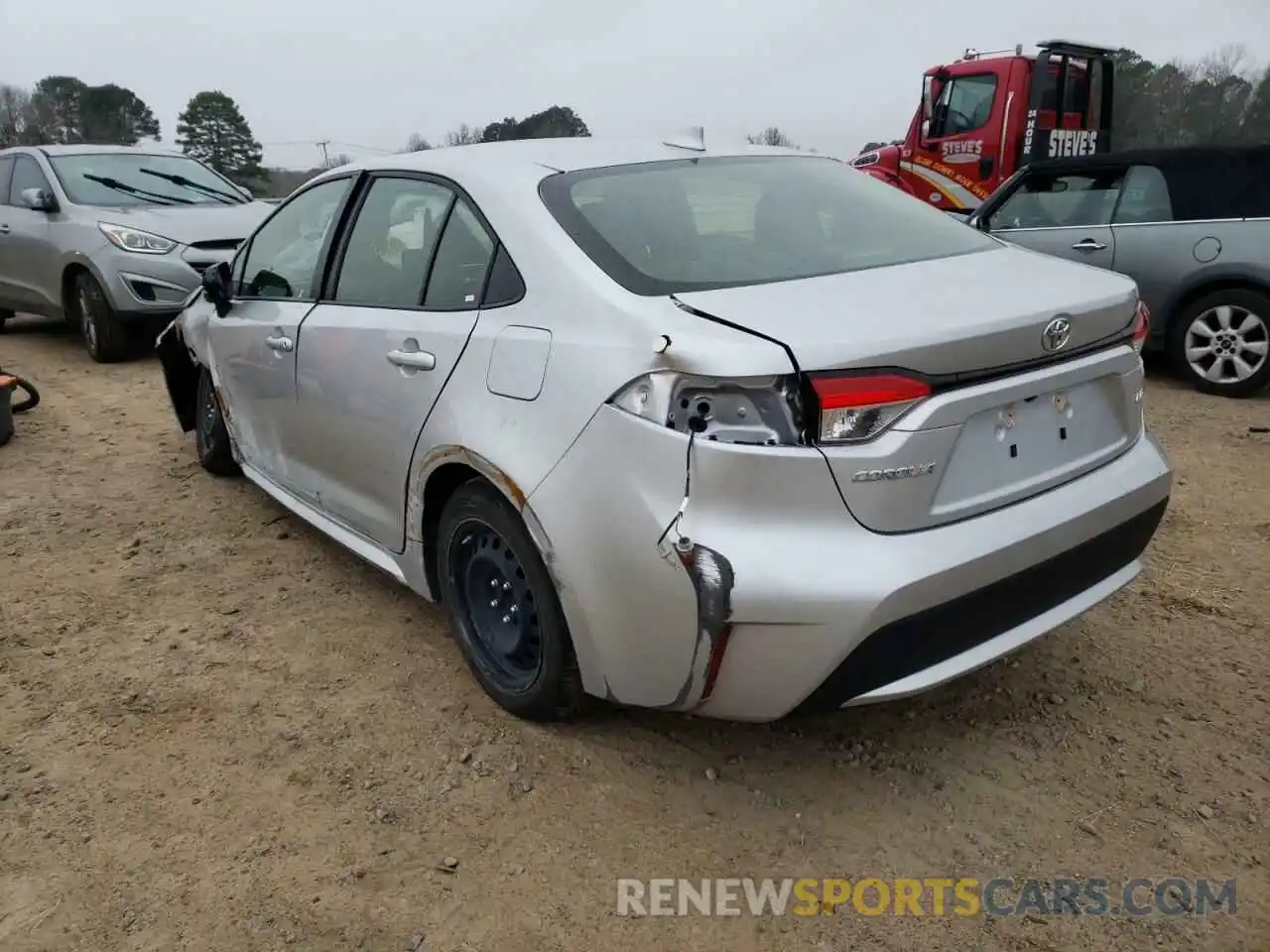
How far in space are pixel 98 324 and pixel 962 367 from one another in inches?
291

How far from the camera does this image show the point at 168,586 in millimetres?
3678

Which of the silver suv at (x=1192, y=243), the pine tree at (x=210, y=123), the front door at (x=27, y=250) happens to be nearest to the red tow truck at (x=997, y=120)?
the silver suv at (x=1192, y=243)

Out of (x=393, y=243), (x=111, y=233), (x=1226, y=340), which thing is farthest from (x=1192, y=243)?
(x=111, y=233)

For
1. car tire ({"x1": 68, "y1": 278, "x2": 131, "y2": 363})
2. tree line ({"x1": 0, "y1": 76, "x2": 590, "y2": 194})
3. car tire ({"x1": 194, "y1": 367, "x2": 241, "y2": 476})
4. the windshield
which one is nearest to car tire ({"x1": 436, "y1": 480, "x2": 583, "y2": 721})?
car tire ({"x1": 194, "y1": 367, "x2": 241, "y2": 476})

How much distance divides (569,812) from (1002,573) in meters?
1.16

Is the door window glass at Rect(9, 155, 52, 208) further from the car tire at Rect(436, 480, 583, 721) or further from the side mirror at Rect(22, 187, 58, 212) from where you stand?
the car tire at Rect(436, 480, 583, 721)

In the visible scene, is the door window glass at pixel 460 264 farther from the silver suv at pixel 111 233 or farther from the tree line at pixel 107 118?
the tree line at pixel 107 118

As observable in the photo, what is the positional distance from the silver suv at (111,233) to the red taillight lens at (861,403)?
6.47 meters

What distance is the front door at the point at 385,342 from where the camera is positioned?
8.82 feet

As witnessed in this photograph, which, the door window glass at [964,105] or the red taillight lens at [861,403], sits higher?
the door window glass at [964,105]

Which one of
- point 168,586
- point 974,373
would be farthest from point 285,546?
point 974,373

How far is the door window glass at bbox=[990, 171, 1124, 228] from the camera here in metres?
6.60

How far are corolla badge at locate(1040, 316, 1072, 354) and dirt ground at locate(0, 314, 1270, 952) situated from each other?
1.07m

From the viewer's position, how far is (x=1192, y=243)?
606 cm
